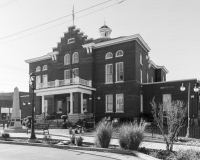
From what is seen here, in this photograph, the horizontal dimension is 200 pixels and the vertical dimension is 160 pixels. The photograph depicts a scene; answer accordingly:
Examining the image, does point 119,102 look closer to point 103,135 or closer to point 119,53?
point 119,53

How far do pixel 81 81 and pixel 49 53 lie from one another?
28.6 ft

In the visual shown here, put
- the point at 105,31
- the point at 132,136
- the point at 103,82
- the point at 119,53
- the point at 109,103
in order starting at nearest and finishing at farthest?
the point at 132,136 → the point at 119,53 → the point at 109,103 → the point at 103,82 → the point at 105,31

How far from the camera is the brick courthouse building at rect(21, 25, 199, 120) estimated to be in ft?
86.3

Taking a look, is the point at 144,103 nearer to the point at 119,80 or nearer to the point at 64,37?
the point at 119,80

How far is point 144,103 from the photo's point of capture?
28328mm

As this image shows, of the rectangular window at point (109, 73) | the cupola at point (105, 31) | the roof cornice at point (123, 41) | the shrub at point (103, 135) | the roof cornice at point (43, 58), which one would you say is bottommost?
the shrub at point (103, 135)

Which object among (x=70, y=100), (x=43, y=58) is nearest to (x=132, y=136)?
(x=70, y=100)

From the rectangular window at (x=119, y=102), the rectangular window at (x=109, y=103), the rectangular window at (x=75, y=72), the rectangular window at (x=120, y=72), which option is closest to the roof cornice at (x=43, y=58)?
the rectangular window at (x=75, y=72)

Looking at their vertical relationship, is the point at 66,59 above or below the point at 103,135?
above

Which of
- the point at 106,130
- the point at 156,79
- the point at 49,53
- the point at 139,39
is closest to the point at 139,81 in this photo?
the point at 139,39

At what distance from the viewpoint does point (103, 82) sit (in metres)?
28.5

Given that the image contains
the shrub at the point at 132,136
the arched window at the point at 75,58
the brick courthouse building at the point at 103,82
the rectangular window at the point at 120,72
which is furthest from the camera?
the arched window at the point at 75,58

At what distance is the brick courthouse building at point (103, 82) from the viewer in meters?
26.3

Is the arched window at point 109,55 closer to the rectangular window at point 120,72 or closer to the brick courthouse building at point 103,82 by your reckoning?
the brick courthouse building at point 103,82
